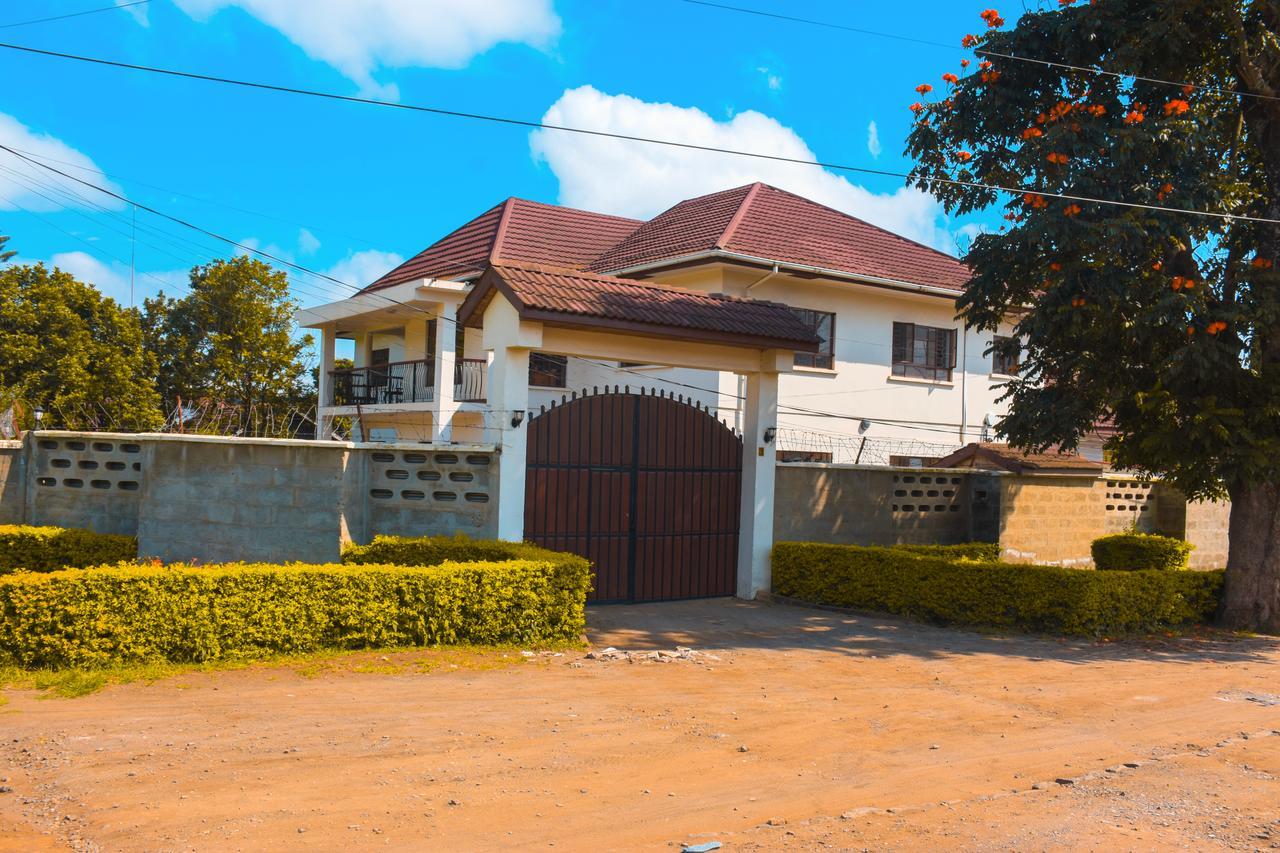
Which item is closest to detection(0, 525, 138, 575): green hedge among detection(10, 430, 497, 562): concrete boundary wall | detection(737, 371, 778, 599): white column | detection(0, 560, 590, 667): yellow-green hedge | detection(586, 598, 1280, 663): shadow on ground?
detection(10, 430, 497, 562): concrete boundary wall

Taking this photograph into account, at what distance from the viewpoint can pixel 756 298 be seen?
67.5ft

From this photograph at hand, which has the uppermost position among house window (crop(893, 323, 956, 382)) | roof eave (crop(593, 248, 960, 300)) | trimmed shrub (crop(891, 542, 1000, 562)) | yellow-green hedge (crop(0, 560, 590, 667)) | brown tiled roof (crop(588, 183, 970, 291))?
brown tiled roof (crop(588, 183, 970, 291))

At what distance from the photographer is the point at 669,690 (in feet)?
27.3

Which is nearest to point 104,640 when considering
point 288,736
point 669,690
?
point 288,736

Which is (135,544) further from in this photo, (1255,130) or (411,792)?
(1255,130)

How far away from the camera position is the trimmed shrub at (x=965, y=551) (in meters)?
14.0

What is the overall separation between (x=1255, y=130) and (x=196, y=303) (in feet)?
90.7

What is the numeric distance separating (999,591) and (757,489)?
330cm

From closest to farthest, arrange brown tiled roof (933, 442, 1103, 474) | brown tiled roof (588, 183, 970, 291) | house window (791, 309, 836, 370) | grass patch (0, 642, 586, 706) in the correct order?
grass patch (0, 642, 586, 706)
brown tiled roof (933, 442, 1103, 474)
brown tiled roof (588, 183, 970, 291)
house window (791, 309, 836, 370)

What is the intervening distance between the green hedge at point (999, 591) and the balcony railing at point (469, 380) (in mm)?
10293

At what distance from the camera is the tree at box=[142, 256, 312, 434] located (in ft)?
99.3

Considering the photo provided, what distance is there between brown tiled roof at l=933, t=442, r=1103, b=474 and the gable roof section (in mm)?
9892

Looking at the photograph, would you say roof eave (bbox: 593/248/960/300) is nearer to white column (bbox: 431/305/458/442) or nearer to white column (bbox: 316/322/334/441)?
white column (bbox: 431/305/458/442)

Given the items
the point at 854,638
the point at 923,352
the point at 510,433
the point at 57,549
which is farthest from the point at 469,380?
the point at 854,638
